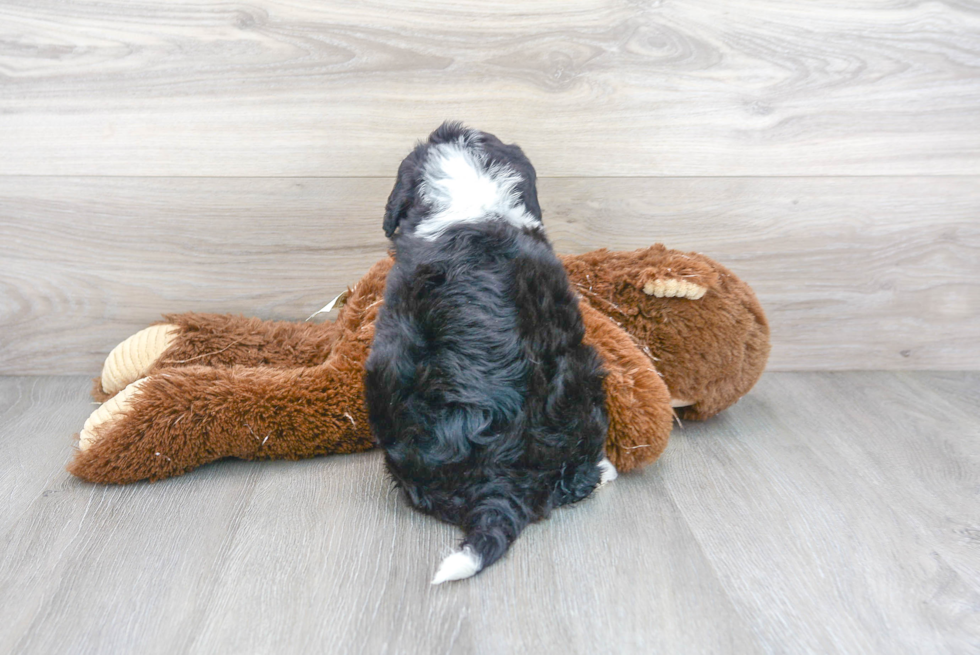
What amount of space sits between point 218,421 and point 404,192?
0.44 metres

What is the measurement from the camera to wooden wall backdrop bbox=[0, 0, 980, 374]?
1.24 meters

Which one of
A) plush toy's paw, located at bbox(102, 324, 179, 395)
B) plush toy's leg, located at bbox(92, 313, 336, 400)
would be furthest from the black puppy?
plush toy's paw, located at bbox(102, 324, 179, 395)

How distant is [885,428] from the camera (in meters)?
1.21

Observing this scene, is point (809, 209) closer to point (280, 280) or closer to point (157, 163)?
point (280, 280)

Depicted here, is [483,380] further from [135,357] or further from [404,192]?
[135,357]

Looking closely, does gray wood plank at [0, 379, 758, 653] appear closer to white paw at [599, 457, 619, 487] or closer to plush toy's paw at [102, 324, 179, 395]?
white paw at [599, 457, 619, 487]

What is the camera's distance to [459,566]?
78 cm

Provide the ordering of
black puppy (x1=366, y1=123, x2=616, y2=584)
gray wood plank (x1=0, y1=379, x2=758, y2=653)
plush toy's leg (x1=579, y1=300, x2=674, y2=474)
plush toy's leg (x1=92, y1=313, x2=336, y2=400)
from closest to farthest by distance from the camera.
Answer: gray wood plank (x1=0, y1=379, x2=758, y2=653)
black puppy (x1=366, y1=123, x2=616, y2=584)
plush toy's leg (x1=579, y1=300, x2=674, y2=474)
plush toy's leg (x1=92, y1=313, x2=336, y2=400)

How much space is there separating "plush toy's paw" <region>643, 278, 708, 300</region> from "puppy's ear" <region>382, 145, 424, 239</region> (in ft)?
1.31

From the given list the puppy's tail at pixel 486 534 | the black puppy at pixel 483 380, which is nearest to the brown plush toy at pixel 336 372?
the black puppy at pixel 483 380

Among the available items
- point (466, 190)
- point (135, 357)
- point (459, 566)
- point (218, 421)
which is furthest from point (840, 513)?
point (135, 357)

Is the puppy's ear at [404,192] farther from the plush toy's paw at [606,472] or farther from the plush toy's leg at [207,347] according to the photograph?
the plush toy's paw at [606,472]

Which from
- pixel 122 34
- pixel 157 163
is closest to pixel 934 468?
pixel 157 163

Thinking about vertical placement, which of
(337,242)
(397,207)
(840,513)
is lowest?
(840,513)
